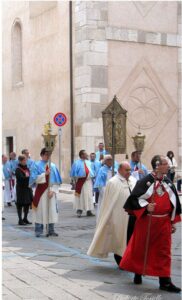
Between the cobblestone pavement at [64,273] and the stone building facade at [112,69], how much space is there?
12.3 meters

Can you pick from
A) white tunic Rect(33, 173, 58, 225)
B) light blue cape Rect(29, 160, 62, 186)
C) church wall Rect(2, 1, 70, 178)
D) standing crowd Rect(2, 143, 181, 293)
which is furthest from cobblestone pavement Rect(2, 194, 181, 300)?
church wall Rect(2, 1, 70, 178)

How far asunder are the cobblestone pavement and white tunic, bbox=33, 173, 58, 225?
0.36 metres

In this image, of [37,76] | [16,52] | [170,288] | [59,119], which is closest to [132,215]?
[170,288]

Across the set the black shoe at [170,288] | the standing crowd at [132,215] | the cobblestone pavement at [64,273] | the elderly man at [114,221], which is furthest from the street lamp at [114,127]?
the black shoe at [170,288]

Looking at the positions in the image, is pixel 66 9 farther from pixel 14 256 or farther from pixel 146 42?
pixel 14 256

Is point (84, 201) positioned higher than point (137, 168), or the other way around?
point (137, 168)

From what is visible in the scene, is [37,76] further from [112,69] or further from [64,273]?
[64,273]

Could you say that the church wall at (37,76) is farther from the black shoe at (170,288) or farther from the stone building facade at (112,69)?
the black shoe at (170,288)

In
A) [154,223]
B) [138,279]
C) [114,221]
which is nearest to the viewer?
[154,223]

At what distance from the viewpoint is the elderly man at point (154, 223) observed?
7320mm

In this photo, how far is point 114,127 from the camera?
12.3m

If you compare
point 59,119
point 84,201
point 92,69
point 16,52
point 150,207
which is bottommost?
point 84,201

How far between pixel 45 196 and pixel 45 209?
10.0 inches

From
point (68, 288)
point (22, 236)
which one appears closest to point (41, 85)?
point (22, 236)
